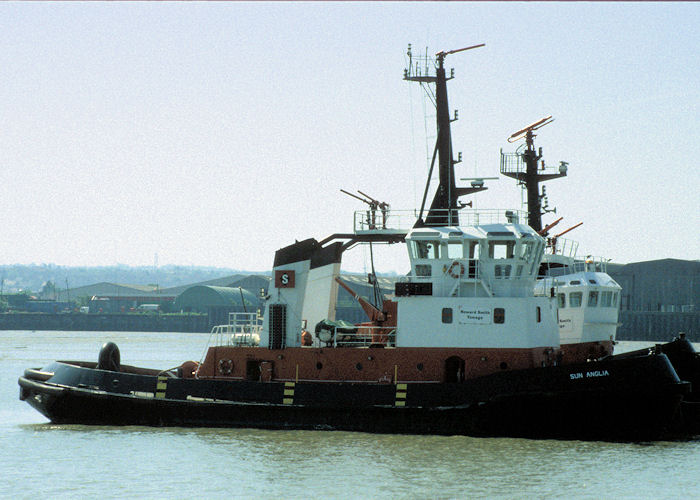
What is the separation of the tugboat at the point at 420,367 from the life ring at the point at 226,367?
0.03 m

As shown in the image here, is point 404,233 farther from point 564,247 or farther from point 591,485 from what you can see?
point 564,247

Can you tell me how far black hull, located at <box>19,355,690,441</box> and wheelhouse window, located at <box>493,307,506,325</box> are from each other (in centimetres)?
122

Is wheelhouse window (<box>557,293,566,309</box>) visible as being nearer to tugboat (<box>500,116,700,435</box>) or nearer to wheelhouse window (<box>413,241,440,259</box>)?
tugboat (<box>500,116,700,435</box>)

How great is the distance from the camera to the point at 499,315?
19125mm

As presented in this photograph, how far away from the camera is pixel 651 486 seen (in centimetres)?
1515

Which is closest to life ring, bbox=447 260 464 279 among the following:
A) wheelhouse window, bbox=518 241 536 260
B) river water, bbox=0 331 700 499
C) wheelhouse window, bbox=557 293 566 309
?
wheelhouse window, bbox=518 241 536 260

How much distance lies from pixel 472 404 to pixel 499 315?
2024mm

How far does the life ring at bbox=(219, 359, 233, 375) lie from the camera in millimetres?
20578

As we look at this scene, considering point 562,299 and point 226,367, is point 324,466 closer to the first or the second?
point 226,367

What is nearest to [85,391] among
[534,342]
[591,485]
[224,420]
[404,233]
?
[224,420]

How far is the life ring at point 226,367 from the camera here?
20.6 m

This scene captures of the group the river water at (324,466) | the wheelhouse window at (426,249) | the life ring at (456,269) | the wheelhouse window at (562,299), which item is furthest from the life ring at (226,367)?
the wheelhouse window at (562,299)

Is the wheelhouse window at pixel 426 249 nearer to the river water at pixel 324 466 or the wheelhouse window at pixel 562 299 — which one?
the river water at pixel 324 466

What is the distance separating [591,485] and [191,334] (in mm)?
93542
